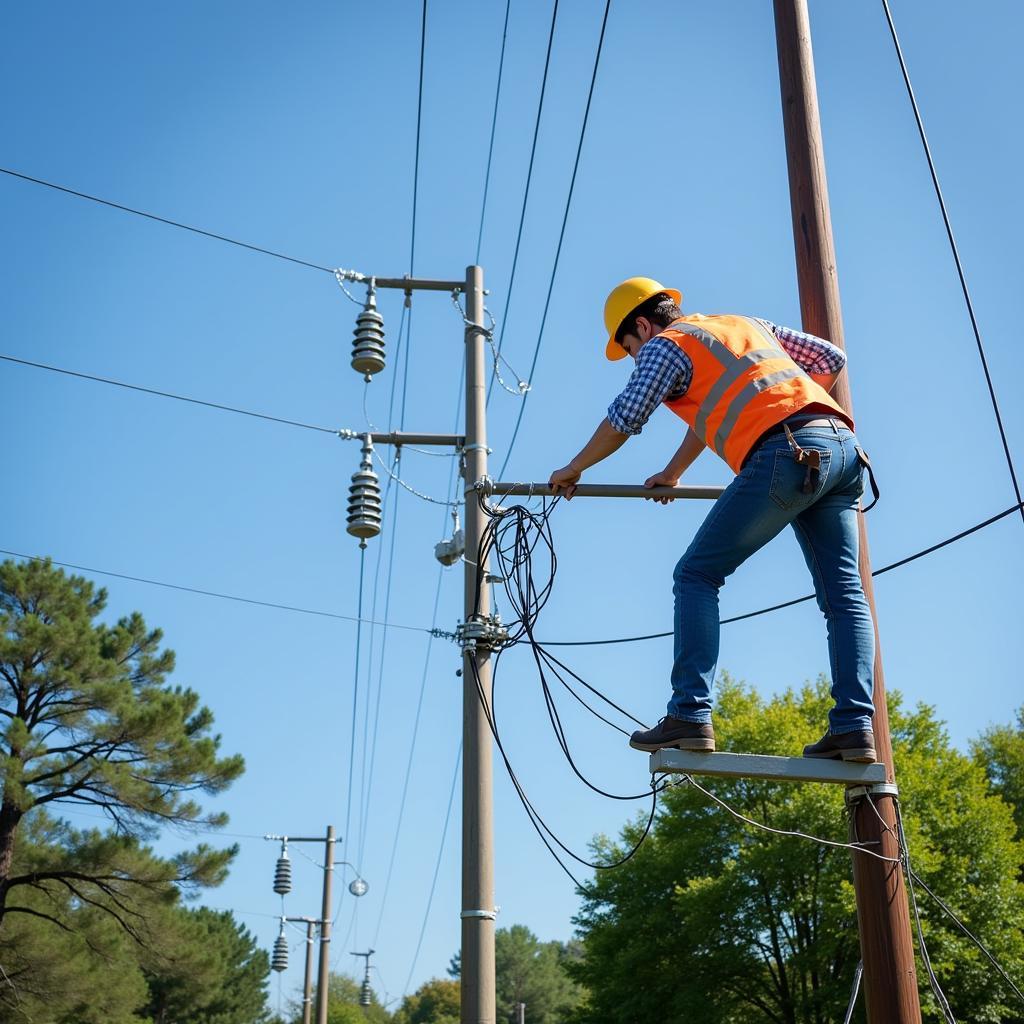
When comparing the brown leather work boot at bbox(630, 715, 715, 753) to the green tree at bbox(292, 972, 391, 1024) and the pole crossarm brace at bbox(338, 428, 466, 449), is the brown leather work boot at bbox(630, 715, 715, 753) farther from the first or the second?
the green tree at bbox(292, 972, 391, 1024)

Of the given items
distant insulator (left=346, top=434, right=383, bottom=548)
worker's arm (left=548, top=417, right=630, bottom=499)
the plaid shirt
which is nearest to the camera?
the plaid shirt

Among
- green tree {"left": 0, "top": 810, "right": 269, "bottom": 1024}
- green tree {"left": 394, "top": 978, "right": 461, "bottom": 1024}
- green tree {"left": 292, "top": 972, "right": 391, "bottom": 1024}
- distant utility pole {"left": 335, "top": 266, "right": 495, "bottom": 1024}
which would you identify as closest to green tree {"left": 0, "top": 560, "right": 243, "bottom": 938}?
green tree {"left": 0, "top": 810, "right": 269, "bottom": 1024}

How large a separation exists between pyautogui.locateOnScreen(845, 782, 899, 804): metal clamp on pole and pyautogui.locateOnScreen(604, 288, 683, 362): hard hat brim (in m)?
1.93

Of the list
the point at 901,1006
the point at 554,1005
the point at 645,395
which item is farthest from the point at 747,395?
the point at 554,1005

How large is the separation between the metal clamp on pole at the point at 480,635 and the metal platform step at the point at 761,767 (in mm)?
4652

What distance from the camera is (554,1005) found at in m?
90.8

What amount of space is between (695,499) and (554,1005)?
305 feet

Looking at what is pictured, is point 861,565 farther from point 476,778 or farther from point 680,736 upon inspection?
point 476,778

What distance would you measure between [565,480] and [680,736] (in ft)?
4.74

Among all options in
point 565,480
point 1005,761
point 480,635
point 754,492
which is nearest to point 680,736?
point 754,492

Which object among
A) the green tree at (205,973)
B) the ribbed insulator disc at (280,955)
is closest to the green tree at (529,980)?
the green tree at (205,973)

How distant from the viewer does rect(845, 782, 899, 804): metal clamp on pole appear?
168 inches

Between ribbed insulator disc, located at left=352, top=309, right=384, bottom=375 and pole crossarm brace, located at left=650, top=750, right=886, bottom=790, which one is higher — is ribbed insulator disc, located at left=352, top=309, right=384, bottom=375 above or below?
above

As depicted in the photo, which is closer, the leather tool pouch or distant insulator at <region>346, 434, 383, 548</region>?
the leather tool pouch
